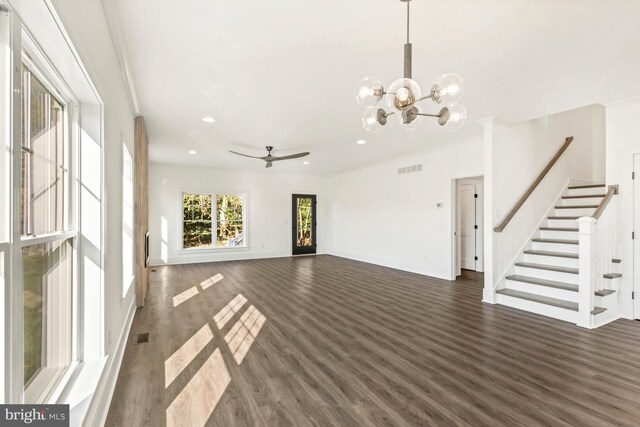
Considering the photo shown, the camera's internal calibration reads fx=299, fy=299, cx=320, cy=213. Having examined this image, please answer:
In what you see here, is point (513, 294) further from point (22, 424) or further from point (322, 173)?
point (322, 173)

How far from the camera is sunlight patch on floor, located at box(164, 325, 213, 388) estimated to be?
260 centimetres

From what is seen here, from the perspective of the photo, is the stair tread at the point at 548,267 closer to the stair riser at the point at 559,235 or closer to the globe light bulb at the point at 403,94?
the stair riser at the point at 559,235

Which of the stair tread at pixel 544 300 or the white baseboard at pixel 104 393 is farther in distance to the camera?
the stair tread at pixel 544 300

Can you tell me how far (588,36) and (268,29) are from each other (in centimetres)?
266

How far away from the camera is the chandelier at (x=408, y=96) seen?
2.12 m

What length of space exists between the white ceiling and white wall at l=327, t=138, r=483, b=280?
1.79 m

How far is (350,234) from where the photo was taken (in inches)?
379

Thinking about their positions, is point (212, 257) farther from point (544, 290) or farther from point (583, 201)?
point (583, 201)

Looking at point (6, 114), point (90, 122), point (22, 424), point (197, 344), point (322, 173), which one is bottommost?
point (197, 344)

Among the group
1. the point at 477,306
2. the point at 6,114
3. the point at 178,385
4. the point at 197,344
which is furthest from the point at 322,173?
the point at 6,114

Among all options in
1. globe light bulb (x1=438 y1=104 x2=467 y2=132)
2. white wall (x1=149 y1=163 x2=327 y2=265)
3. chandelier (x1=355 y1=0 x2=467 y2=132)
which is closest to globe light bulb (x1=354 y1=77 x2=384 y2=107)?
chandelier (x1=355 y1=0 x2=467 y2=132)

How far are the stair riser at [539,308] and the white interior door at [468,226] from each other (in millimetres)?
3003

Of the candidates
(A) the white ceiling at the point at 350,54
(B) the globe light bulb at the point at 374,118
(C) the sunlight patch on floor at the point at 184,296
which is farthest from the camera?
(C) the sunlight patch on floor at the point at 184,296

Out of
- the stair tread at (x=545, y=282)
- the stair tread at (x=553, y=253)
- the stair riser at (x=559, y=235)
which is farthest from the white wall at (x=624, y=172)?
the stair riser at (x=559, y=235)
